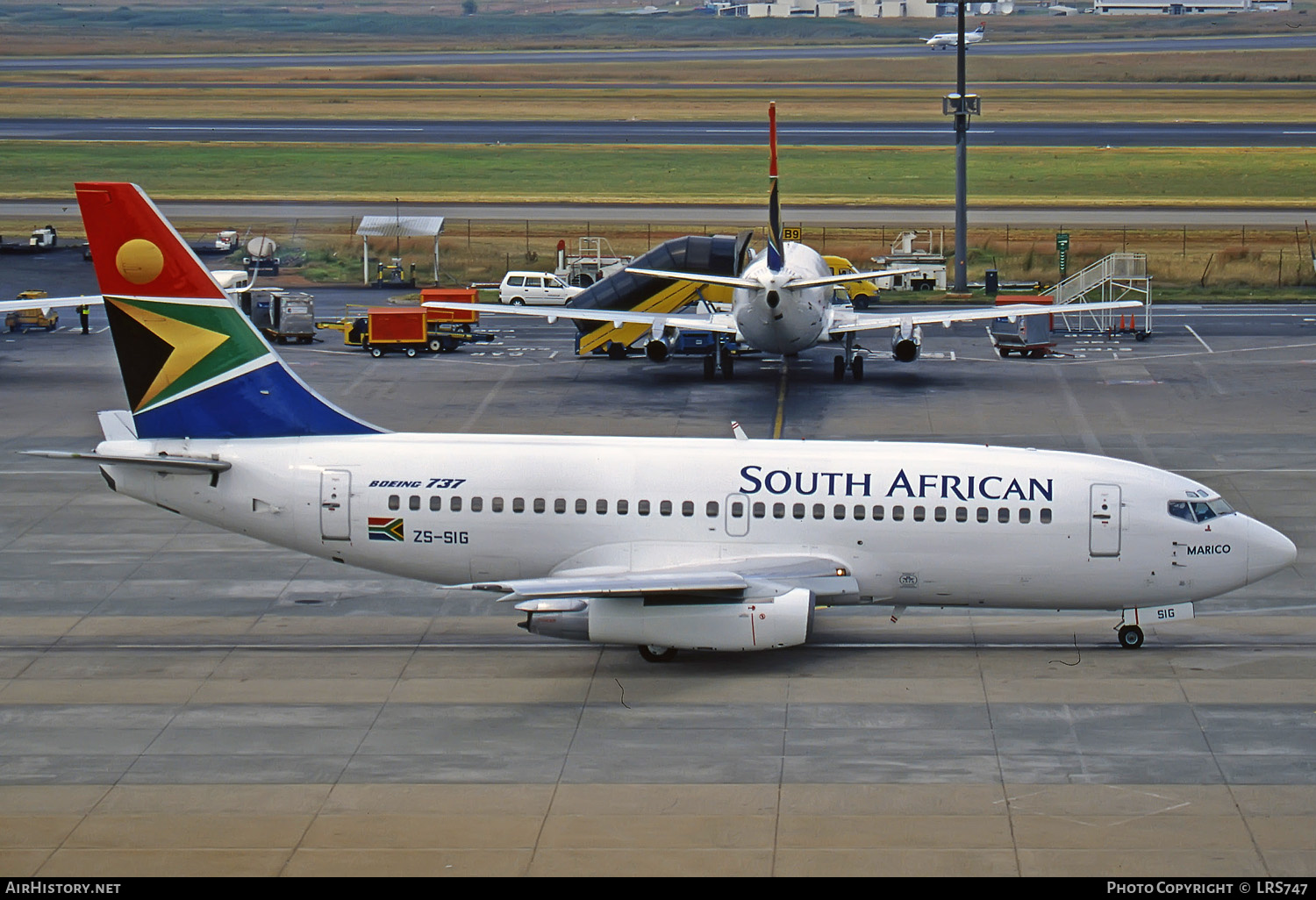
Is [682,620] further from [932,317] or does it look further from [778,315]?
[932,317]

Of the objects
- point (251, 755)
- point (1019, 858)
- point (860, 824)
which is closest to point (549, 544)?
point (251, 755)

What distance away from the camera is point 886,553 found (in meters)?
31.3

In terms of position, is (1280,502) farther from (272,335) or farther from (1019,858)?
(272,335)

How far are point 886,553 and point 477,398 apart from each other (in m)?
30.5

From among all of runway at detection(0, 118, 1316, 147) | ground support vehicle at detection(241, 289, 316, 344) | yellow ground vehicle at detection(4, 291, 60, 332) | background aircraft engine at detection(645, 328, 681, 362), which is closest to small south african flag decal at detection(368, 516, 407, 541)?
background aircraft engine at detection(645, 328, 681, 362)

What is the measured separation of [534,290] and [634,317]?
1574cm

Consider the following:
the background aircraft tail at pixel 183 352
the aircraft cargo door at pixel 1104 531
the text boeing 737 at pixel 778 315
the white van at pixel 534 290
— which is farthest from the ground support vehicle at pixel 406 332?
the aircraft cargo door at pixel 1104 531

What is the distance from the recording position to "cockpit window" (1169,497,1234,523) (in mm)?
31328

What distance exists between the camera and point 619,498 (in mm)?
31688

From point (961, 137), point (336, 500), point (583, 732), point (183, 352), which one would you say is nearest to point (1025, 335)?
point (961, 137)

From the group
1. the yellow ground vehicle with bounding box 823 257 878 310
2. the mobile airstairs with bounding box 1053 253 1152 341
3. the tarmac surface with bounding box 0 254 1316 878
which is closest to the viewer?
the tarmac surface with bounding box 0 254 1316 878

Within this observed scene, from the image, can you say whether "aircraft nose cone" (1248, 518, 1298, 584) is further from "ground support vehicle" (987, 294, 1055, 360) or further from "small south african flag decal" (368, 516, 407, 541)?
"ground support vehicle" (987, 294, 1055, 360)

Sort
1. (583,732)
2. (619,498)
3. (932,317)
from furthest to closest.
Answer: (932,317) → (619,498) → (583,732)

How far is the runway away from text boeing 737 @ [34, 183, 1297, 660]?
107 meters
